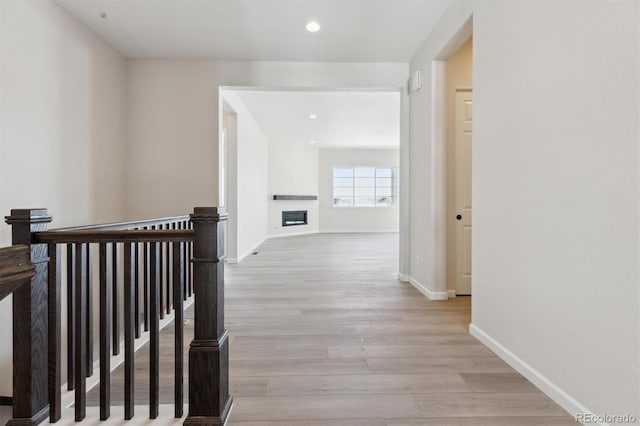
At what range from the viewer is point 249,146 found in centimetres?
690

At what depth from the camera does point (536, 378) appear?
1790 mm

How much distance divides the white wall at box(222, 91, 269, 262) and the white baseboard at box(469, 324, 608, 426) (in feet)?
13.7

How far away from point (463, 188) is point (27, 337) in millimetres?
3561

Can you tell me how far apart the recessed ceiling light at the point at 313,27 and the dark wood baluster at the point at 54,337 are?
2761 millimetres

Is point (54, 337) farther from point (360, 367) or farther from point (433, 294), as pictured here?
point (433, 294)

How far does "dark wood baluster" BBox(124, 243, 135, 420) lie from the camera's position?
152 cm

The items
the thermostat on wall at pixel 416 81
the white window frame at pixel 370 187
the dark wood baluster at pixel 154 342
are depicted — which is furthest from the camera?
the white window frame at pixel 370 187

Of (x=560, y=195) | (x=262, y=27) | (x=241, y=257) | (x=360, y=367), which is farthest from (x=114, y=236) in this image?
(x=241, y=257)

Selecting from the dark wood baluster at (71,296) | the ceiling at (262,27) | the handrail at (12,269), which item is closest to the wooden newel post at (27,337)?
the dark wood baluster at (71,296)

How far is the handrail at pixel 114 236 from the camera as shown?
56.4 inches

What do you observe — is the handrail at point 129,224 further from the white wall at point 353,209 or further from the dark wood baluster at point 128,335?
the white wall at point 353,209

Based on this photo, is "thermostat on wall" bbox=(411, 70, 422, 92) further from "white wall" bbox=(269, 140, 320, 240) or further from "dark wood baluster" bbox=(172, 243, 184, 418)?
"white wall" bbox=(269, 140, 320, 240)

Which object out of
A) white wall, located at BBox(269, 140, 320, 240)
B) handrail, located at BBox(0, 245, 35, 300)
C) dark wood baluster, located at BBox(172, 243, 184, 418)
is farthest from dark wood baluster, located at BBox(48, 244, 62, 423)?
white wall, located at BBox(269, 140, 320, 240)

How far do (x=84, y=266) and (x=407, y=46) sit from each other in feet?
11.7
